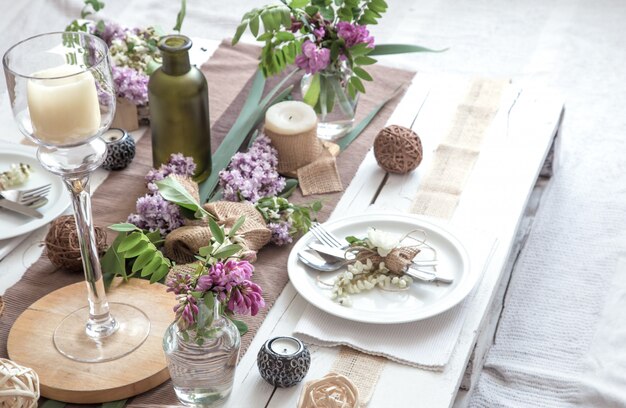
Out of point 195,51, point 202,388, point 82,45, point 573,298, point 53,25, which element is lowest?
point 53,25

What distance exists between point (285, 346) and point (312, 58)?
0.62 meters

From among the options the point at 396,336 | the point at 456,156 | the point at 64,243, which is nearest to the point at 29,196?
the point at 64,243

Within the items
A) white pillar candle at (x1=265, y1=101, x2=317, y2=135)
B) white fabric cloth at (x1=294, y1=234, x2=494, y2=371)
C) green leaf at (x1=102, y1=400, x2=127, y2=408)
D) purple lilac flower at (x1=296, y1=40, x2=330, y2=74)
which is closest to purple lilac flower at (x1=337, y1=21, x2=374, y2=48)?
purple lilac flower at (x1=296, y1=40, x2=330, y2=74)

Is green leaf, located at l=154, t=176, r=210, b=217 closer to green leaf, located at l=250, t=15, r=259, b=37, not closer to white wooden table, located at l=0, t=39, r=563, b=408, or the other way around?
white wooden table, located at l=0, t=39, r=563, b=408

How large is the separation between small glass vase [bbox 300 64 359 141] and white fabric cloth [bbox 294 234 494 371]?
0.51 meters

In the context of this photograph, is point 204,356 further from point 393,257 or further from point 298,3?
point 298,3

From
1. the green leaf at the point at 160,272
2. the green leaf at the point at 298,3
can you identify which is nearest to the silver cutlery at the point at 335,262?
the green leaf at the point at 160,272

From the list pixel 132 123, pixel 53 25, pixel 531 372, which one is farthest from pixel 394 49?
pixel 53 25

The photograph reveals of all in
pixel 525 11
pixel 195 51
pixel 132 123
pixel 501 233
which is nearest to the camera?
pixel 501 233

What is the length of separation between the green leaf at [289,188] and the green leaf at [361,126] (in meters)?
0.17

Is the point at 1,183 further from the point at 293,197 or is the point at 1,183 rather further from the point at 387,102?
the point at 387,102

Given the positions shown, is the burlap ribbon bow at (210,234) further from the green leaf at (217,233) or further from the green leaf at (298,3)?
the green leaf at (298,3)

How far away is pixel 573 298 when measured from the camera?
1896 mm

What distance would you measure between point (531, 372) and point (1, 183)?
1.02 m
